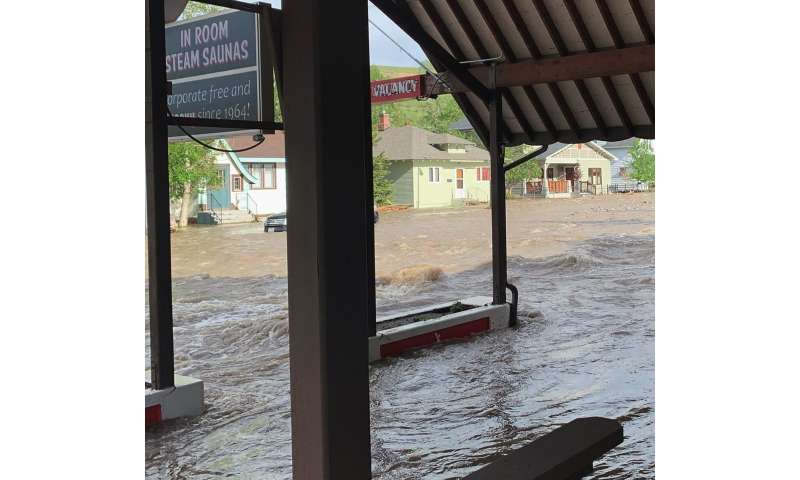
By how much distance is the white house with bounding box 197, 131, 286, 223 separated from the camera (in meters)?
31.2

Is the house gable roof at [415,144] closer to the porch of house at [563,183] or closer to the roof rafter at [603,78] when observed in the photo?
the porch of house at [563,183]

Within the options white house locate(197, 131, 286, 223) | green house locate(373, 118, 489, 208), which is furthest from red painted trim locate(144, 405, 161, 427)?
green house locate(373, 118, 489, 208)

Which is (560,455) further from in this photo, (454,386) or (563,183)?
(563,183)

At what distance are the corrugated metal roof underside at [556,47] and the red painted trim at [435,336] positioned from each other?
235 cm

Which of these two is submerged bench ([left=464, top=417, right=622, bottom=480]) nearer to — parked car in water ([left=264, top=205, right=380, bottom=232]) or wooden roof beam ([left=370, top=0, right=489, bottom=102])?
wooden roof beam ([left=370, top=0, right=489, bottom=102])

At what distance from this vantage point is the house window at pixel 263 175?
3209 centimetres

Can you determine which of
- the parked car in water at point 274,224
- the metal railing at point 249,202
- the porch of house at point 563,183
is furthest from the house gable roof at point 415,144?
the parked car in water at point 274,224

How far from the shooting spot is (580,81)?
941 centimetres

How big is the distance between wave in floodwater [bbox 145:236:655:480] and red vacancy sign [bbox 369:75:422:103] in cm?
282

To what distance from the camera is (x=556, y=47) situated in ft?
28.9
